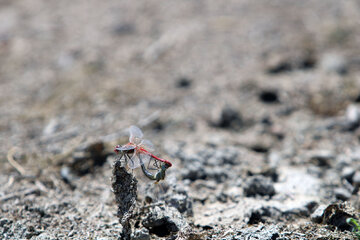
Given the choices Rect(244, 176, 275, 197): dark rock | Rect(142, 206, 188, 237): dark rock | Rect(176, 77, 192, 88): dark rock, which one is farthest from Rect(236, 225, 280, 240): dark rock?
Rect(176, 77, 192, 88): dark rock

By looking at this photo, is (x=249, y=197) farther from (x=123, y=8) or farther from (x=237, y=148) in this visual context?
(x=123, y=8)

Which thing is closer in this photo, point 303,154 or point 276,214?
point 276,214

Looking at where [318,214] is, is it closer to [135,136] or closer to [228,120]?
[135,136]

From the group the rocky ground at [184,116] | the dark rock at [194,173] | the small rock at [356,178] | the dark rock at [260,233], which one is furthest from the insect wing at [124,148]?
the small rock at [356,178]

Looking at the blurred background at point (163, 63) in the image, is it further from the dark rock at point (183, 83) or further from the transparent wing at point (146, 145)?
the transparent wing at point (146, 145)

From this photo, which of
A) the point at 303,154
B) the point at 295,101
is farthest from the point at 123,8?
the point at 303,154

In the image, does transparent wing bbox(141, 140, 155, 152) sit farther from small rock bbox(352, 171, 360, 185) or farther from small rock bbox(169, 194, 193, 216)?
small rock bbox(352, 171, 360, 185)

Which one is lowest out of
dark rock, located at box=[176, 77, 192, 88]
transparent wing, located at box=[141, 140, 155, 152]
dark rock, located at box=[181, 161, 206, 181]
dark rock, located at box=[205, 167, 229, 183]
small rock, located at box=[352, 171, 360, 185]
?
small rock, located at box=[352, 171, 360, 185]

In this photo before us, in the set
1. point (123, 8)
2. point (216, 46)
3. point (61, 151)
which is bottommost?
point (61, 151)

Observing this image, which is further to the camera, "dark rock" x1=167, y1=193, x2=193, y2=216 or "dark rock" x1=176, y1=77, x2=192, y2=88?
"dark rock" x1=176, y1=77, x2=192, y2=88
